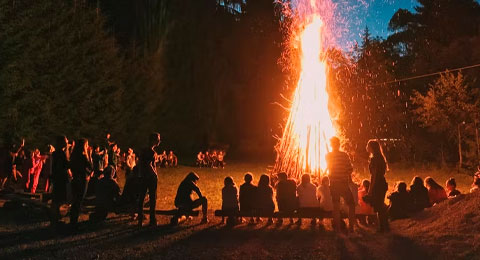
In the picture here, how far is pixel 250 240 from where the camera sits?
8.20 metres

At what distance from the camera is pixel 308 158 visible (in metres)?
15.7

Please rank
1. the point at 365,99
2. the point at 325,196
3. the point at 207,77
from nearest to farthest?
the point at 325,196, the point at 365,99, the point at 207,77

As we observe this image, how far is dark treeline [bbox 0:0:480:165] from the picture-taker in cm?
2047

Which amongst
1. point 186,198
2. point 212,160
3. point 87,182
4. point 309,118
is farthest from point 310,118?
point 212,160


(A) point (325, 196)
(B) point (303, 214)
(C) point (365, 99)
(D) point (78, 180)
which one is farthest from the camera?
(C) point (365, 99)

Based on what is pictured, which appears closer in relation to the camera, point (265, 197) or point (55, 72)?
point (265, 197)

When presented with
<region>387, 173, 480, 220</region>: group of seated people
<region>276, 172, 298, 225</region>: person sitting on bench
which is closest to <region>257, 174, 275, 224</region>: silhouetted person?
<region>276, 172, 298, 225</region>: person sitting on bench

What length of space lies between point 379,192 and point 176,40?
33.2m

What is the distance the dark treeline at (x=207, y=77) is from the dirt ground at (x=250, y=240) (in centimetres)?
1168

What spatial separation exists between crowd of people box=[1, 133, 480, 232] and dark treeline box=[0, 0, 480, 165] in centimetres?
1074

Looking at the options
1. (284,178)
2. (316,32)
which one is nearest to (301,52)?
(316,32)

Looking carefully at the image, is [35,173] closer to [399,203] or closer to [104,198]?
[104,198]

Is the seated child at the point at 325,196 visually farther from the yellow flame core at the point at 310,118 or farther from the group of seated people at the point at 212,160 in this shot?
the group of seated people at the point at 212,160

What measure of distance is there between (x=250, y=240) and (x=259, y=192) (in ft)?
6.18
